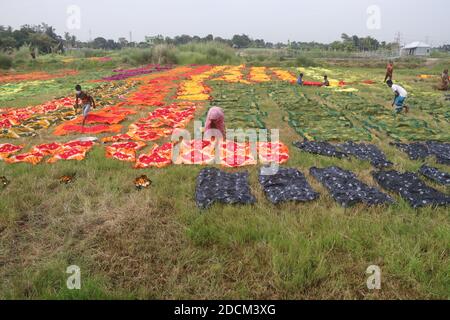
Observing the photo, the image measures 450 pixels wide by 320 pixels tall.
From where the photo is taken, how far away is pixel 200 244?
12.5ft

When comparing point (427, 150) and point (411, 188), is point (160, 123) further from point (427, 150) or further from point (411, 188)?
point (427, 150)

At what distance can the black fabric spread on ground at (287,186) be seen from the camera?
4711 mm

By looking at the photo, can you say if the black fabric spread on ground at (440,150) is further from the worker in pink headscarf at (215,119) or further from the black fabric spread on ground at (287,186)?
the worker in pink headscarf at (215,119)

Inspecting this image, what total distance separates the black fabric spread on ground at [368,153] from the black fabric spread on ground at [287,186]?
1.70 m

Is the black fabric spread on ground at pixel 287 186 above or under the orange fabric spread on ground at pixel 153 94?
under

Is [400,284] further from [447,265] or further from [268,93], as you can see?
[268,93]

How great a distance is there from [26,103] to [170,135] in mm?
8483

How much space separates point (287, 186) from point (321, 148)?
7.53 feet

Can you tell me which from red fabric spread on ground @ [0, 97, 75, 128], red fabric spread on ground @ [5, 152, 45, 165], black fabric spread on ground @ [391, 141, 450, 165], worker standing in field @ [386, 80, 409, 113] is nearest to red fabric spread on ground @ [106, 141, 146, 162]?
red fabric spread on ground @ [5, 152, 45, 165]

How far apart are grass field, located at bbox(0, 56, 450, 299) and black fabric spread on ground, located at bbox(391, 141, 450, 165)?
59.5 inches

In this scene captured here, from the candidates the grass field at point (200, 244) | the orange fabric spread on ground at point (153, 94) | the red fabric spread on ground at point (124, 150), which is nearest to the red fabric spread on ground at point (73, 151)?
the red fabric spread on ground at point (124, 150)

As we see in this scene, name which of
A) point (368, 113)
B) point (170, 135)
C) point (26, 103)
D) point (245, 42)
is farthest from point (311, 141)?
point (245, 42)

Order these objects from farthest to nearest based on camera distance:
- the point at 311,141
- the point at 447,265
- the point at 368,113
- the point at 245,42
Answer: the point at 245,42, the point at 368,113, the point at 311,141, the point at 447,265

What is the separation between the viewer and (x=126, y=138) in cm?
789
